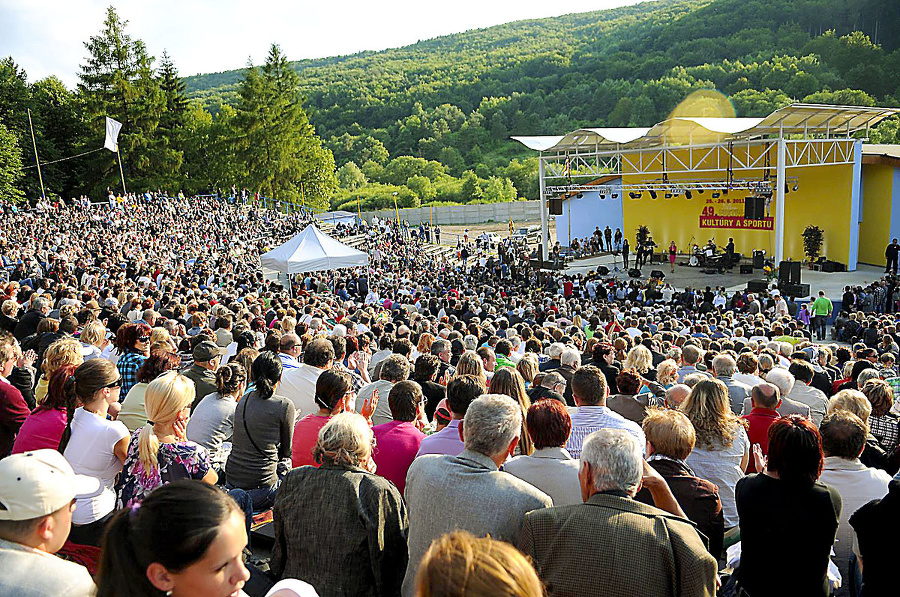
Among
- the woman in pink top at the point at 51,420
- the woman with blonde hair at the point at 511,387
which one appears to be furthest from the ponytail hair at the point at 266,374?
the woman with blonde hair at the point at 511,387

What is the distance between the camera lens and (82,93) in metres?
41.2

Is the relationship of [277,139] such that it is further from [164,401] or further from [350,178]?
[164,401]

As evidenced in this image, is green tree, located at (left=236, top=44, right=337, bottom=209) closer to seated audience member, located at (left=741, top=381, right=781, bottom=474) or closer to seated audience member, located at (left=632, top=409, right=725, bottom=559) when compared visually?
seated audience member, located at (left=741, top=381, right=781, bottom=474)

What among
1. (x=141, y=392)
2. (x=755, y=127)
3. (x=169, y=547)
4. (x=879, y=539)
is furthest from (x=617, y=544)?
(x=755, y=127)

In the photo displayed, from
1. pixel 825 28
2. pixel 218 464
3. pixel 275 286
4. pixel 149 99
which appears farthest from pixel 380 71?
pixel 218 464

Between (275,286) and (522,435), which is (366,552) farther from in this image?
(275,286)

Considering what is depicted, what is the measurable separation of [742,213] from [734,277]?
379 cm

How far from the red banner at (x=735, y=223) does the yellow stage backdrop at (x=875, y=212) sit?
275 centimetres

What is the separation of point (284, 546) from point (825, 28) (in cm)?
8658

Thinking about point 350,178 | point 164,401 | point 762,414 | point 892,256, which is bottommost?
point 892,256

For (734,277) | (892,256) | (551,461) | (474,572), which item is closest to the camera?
(474,572)

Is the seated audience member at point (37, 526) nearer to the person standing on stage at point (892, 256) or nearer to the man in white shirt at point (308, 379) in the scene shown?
the man in white shirt at point (308, 379)

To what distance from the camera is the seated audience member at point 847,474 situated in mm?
2953

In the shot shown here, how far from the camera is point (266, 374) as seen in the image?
3.55 meters
